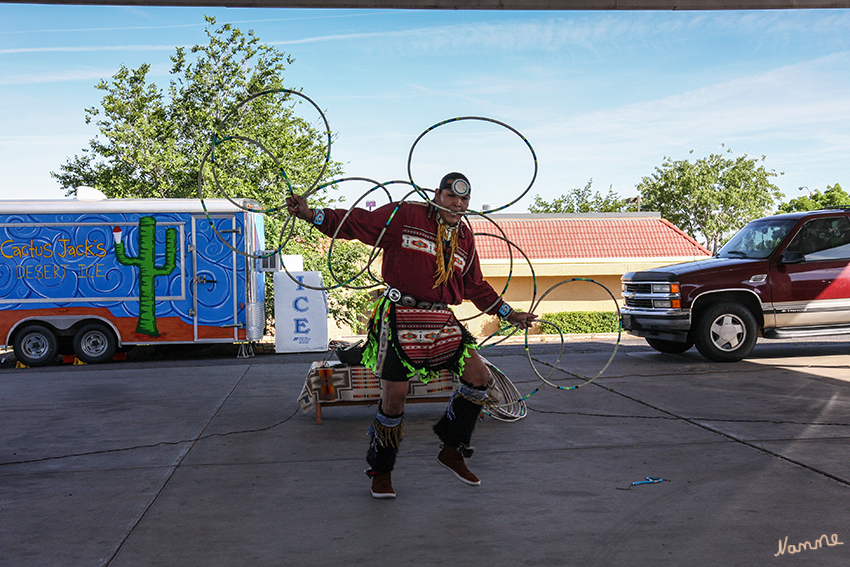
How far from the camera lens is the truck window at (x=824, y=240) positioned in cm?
1055

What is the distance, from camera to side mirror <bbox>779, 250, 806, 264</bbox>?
33.6 ft

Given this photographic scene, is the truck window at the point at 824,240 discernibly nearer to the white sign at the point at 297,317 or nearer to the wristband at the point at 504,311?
the wristband at the point at 504,311

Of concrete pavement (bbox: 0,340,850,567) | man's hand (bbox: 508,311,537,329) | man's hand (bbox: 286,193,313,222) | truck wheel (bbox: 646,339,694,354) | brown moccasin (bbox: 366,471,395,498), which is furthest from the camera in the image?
truck wheel (bbox: 646,339,694,354)

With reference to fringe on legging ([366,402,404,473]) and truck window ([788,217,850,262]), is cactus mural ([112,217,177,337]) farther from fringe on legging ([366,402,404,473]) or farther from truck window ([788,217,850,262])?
truck window ([788,217,850,262])

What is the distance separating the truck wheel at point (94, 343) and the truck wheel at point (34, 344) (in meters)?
0.44

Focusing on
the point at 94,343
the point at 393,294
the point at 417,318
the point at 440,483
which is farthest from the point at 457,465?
the point at 94,343

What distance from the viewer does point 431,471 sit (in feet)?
16.5

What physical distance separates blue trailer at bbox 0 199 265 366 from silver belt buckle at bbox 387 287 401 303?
942 centimetres

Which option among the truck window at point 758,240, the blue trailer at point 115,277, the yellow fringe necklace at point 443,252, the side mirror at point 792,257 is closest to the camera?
the yellow fringe necklace at point 443,252

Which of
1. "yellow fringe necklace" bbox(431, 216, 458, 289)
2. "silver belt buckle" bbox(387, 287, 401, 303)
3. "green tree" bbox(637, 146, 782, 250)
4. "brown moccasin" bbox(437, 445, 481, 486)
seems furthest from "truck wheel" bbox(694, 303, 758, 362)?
"green tree" bbox(637, 146, 782, 250)

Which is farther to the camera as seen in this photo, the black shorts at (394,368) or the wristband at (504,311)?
the wristband at (504,311)

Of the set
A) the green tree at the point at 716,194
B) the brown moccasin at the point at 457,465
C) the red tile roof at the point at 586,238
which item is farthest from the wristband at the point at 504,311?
the green tree at the point at 716,194

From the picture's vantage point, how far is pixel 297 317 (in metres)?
14.5

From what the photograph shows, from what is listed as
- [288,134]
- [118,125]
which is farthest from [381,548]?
[118,125]
